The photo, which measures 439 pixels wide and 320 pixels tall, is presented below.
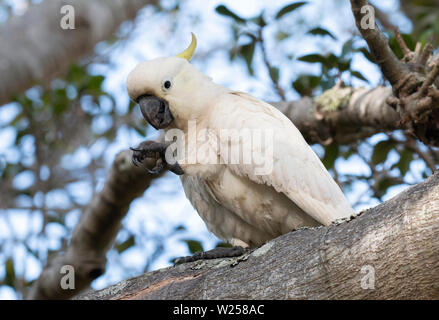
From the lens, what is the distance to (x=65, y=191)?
680 centimetres

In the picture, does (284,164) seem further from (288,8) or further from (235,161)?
(288,8)

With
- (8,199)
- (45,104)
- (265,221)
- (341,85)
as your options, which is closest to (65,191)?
(8,199)

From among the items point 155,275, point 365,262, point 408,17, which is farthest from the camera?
point 408,17

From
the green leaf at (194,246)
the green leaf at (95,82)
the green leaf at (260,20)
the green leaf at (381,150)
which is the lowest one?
the green leaf at (194,246)

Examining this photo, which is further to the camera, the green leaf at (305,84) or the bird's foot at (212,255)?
the green leaf at (305,84)

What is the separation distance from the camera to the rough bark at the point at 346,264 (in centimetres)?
175

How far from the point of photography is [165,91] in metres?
3.03

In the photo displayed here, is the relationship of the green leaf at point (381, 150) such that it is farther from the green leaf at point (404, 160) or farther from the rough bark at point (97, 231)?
the rough bark at point (97, 231)

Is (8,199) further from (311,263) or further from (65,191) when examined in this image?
(311,263)

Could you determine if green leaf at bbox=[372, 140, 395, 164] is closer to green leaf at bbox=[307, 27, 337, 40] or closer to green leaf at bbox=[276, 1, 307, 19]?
green leaf at bbox=[307, 27, 337, 40]

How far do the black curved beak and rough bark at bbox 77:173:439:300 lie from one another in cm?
99

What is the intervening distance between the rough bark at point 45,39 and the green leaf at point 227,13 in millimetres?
844

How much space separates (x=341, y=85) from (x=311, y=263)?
7.38 feet

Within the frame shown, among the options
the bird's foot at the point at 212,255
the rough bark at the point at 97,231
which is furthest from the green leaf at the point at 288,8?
the bird's foot at the point at 212,255
